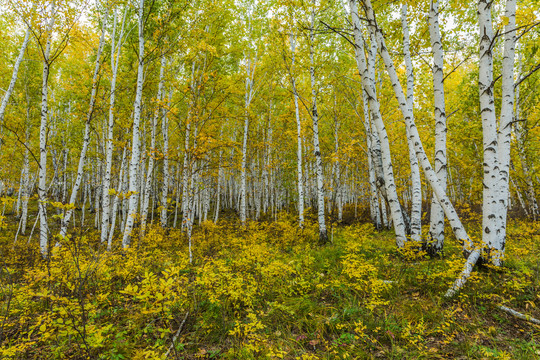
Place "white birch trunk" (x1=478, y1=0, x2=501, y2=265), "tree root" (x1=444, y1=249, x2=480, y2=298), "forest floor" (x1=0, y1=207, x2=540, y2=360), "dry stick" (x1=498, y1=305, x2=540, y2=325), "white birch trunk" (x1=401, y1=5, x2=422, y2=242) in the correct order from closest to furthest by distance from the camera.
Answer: "forest floor" (x1=0, y1=207, x2=540, y2=360), "dry stick" (x1=498, y1=305, x2=540, y2=325), "tree root" (x1=444, y1=249, x2=480, y2=298), "white birch trunk" (x1=478, y1=0, x2=501, y2=265), "white birch trunk" (x1=401, y1=5, x2=422, y2=242)

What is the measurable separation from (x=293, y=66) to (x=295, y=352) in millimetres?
9621

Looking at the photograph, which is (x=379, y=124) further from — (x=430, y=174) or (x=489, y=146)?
(x=489, y=146)

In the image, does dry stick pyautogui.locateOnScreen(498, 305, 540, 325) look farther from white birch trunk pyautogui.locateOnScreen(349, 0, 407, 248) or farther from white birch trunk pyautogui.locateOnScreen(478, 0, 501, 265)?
white birch trunk pyautogui.locateOnScreen(349, 0, 407, 248)

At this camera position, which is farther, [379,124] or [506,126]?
[379,124]

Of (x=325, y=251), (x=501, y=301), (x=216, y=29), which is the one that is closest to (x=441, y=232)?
(x=501, y=301)

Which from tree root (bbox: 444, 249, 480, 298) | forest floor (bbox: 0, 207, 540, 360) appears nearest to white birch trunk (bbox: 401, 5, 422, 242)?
forest floor (bbox: 0, 207, 540, 360)

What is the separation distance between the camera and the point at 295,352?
279 cm

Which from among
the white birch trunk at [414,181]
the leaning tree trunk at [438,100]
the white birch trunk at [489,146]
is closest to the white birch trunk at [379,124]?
the white birch trunk at [414,181]

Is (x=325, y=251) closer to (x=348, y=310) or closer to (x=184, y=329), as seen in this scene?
(x=348, y=310)

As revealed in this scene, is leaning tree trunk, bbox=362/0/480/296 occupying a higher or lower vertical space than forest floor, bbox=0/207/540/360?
higher

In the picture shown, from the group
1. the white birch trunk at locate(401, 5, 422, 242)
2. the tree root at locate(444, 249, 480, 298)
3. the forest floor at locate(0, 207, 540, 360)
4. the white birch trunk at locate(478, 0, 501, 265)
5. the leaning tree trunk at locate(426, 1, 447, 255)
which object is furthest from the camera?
the white birch trunk at locate(401, 5, 422, 242)

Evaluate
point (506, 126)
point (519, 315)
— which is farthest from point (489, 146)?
point (519, 315)

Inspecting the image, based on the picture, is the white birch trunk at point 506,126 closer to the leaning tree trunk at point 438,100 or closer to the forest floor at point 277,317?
the leaning tree trunk at point 438,100

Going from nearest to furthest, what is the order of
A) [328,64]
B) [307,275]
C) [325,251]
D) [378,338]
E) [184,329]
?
1. [378,338]
2. [184,329]
3. [307,275]
4. [325,251]
5. [328,64]
